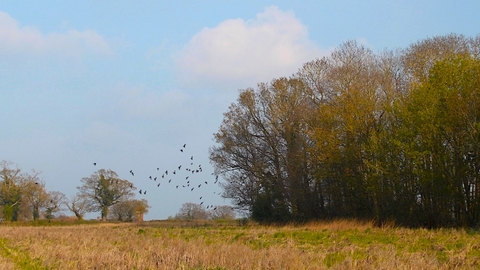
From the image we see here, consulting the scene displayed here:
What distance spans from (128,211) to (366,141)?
172 feet

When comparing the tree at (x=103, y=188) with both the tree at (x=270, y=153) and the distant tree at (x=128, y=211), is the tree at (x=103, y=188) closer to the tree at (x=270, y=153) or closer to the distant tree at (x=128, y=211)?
the distant tree at (x=128, y=211)

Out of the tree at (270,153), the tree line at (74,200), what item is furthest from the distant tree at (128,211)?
the tree at (270,153)

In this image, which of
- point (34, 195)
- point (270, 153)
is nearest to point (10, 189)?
point (34, 195)

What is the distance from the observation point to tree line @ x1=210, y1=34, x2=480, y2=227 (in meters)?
28.5

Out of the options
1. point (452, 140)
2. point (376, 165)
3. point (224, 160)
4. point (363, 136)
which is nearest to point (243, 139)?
point (224, 160)

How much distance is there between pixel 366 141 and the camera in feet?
112

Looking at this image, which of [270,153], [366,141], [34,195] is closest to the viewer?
[366,141]

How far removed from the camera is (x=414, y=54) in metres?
34.7

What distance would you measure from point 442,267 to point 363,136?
24.4 meters

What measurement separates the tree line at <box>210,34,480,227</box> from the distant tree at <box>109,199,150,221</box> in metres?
37.0

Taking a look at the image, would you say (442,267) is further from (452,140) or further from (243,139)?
(243,139)

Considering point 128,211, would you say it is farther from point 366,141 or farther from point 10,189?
point 366,141

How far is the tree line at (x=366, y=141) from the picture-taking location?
28469 millimetres

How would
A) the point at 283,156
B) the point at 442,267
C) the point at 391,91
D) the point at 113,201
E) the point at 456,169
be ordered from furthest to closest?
the point at 113,201
the point at 283,156
the point at 391,91
the point at 456,169
the point at 442,267
